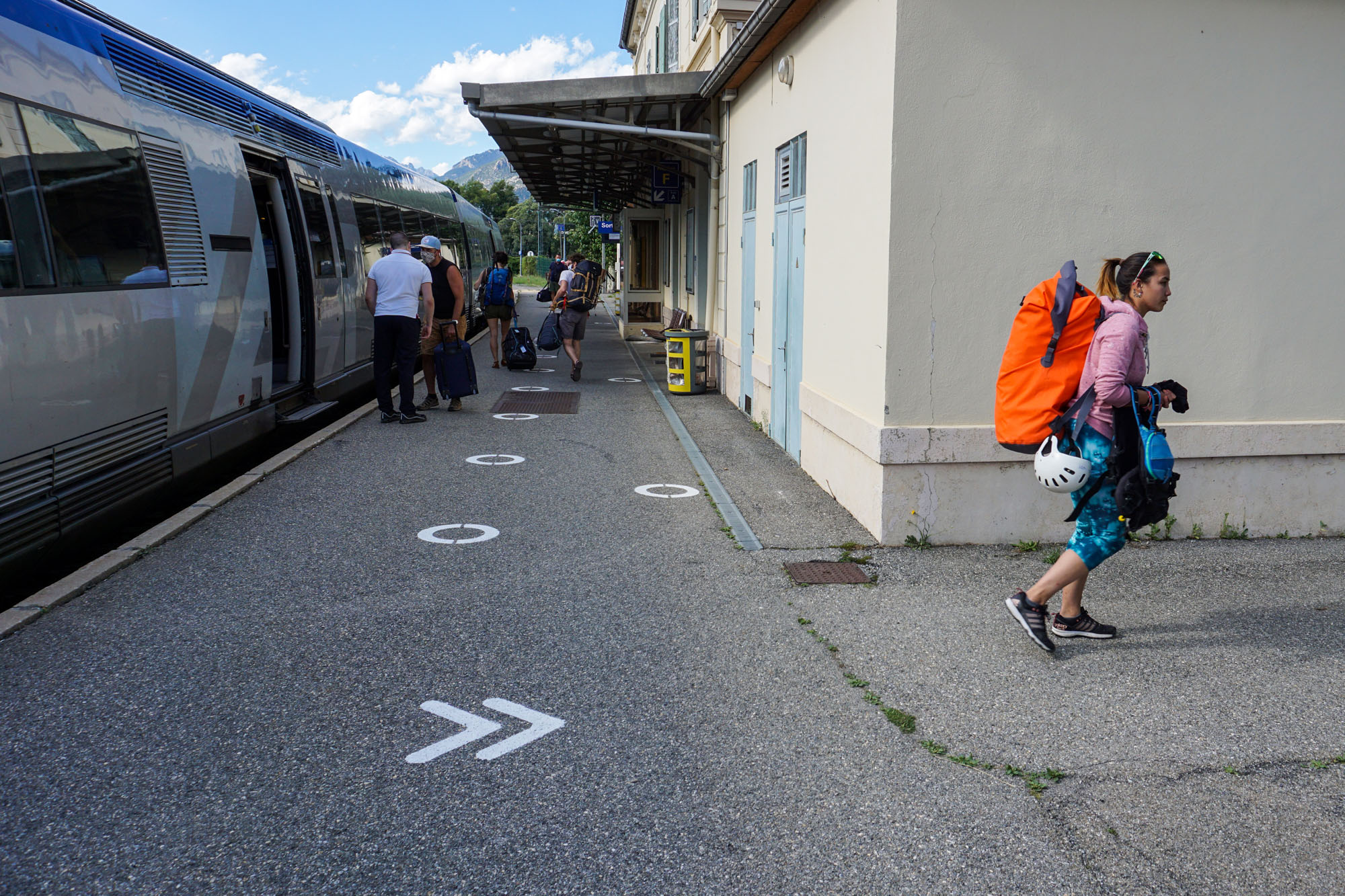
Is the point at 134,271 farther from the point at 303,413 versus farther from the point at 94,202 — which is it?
the point at 303,413

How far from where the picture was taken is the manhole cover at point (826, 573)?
545 cm

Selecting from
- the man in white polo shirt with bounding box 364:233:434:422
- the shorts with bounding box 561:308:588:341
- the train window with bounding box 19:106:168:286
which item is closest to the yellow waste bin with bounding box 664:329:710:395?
the shorts with bounding box 561:308:588:341

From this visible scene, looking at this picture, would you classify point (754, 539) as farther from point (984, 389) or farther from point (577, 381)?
point (577, 381)

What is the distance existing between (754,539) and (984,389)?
163 centimetres

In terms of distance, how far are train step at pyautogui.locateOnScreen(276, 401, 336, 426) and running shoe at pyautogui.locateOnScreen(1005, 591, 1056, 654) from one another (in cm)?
652

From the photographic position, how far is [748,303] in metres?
11.1

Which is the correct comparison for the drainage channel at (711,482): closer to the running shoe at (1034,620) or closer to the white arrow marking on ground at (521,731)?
the running shoe at (1034,620)

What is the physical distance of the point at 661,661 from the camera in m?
4.33

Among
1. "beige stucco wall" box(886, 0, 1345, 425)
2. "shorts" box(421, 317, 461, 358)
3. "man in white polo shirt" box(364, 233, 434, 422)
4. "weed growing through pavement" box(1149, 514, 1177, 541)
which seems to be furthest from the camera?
"shorts" box(421, 317, 461, 358)

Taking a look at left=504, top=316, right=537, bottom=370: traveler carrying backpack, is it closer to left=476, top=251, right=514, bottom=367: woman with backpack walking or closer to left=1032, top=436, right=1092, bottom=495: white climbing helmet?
left=476, top=251, right=514, bottom=367: woman with backpack walking

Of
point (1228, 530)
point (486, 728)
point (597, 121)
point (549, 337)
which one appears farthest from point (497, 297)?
point (486, 728)

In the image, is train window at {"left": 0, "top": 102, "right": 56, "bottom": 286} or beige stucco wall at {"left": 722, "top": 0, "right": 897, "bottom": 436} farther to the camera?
beige stucco wall at {"left": 722, "top": 0, "right": 897, "bottom": 436}

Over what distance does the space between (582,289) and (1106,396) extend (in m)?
10.6

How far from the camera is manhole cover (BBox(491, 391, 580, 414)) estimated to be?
1156 centimetres
